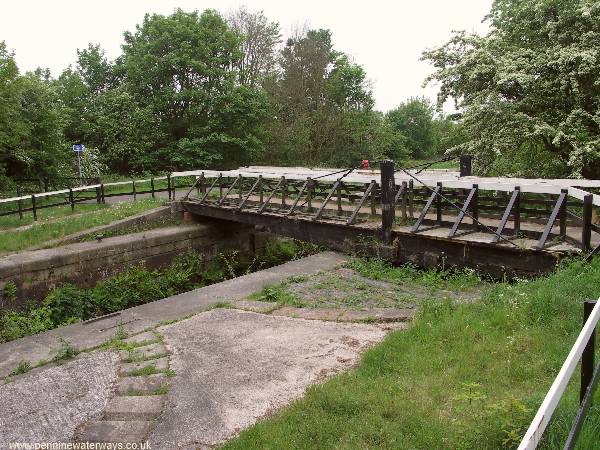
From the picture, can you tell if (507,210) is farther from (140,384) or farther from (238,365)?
(140,384)

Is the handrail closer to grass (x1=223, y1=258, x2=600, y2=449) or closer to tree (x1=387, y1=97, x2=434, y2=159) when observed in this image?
grass (x1=223, y1=258, x2=600, y2=449)

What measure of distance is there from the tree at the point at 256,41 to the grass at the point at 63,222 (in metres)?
18.4

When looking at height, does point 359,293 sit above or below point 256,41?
below

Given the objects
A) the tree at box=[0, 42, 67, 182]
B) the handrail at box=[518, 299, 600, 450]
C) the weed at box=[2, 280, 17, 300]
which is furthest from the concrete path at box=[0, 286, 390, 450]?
the tree at box=[0, 42, 67, 182]

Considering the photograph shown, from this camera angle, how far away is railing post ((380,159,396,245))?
9.34m

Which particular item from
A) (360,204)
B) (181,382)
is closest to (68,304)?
(360,204)

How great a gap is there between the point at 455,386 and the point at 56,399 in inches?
134

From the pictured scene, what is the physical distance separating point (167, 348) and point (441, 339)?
2.87 meters

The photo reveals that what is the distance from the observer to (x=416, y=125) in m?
47.2

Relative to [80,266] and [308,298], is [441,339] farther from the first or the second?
[80,266]

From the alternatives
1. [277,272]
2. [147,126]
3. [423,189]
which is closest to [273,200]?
[423,189]

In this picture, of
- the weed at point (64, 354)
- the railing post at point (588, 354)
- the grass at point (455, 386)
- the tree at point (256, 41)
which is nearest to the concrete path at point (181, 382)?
the weed at point (64, 354)

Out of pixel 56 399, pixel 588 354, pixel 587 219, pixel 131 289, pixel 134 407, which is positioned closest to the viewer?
pixel 588 354

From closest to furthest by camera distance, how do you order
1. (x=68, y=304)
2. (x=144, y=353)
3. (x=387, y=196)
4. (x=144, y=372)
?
1. (x=144, y=372)
2. (x=144, y=353)
3. (x=387, y=196)
4. (x=68, y=304)
